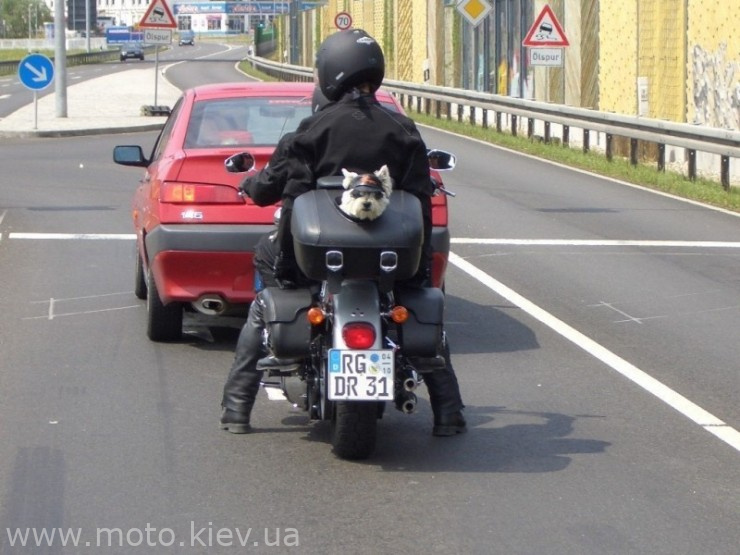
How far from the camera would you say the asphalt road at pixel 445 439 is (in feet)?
18.0

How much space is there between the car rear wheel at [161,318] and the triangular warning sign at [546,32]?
1875cm

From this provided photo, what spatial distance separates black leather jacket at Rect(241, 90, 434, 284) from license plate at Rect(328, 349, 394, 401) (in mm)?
713

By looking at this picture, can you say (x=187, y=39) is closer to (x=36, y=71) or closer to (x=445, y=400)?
(x=36, y=71)

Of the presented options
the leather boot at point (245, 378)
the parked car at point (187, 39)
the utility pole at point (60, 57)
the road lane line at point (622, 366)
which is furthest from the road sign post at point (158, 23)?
the parked car at point (187, 39)

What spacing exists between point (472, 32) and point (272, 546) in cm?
3693

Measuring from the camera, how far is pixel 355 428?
6258 mm

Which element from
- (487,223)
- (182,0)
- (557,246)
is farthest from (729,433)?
(182,0)

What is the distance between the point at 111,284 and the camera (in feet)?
37.4

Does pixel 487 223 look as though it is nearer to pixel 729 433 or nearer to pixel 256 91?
pixel 256 91

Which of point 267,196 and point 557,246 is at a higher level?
point 267,196

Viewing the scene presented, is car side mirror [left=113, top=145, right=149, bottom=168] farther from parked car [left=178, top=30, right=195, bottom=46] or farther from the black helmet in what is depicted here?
parked car [left=178, top=30, right=195, bottom=46]

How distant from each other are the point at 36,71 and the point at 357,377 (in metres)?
24.2

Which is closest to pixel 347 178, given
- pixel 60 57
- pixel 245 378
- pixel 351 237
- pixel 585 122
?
pixel 351 237

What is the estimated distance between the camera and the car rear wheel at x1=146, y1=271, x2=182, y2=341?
351 inches
